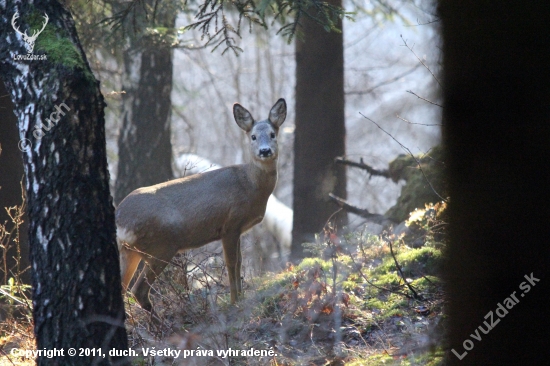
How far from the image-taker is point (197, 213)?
725 centimetres

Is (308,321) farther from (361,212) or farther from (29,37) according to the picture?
(361,212)

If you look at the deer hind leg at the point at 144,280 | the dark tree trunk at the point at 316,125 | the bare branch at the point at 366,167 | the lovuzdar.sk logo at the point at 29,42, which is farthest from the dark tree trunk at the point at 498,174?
the dark tree trunk at the point at 316,125

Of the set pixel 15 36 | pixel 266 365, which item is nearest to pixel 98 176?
pixel 15 36

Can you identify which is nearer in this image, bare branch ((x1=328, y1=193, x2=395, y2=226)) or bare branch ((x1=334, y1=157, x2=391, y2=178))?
bare branch ((x1=328, y1=193, x2=395, y2=226))

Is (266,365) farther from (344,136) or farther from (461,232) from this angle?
(344,136)

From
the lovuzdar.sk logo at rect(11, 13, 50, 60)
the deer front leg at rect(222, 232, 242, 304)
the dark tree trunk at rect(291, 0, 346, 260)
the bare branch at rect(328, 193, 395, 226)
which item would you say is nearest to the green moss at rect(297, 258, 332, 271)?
the deer front leg at rect(222, 232, 242, 304)

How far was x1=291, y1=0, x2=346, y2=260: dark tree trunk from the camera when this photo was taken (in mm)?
11055

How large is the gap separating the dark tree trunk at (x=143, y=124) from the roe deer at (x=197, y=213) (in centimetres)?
360

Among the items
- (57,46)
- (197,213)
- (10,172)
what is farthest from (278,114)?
(57,46)

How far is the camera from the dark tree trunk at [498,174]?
3.80 m

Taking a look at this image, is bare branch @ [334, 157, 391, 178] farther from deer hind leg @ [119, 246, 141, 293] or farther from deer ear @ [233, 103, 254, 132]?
deer hind leg @ [119, 246, 141, 293]

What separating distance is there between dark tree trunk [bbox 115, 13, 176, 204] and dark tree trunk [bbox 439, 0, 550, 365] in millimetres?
7402

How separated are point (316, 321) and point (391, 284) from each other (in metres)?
1.06

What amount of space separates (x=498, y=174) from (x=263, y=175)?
4.08 meters
